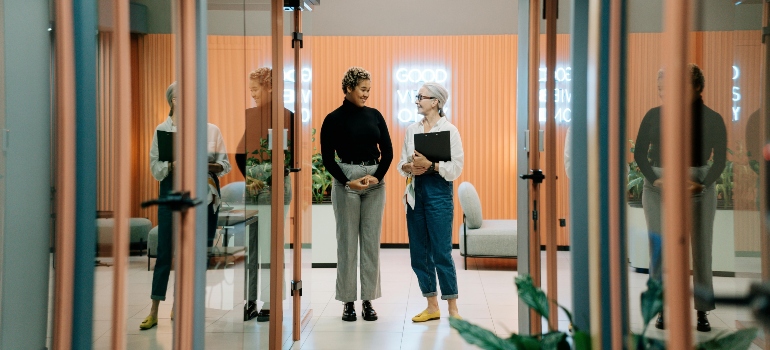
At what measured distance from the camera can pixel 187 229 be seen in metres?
2.03

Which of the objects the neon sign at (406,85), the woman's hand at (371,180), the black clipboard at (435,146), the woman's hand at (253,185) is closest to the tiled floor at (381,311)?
the woman's hand at (253,185)

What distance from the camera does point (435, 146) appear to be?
14.3 ft

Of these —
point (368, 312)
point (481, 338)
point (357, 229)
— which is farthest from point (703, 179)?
point (368, 312)

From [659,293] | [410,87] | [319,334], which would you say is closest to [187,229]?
[659,293]

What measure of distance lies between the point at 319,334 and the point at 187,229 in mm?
2261

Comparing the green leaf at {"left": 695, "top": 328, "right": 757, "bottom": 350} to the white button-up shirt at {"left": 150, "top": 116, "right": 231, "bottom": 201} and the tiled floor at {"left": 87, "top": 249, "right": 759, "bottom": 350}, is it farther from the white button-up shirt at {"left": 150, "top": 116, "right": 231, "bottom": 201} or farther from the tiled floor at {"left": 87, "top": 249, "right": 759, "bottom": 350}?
the white button-up shirt at {"left": 150, "top": 116, "right": 231, "bottom": 201}

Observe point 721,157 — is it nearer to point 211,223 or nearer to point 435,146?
point 211,223

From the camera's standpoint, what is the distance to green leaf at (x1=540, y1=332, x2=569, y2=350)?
5.87ft

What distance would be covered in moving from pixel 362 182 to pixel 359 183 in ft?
0.10

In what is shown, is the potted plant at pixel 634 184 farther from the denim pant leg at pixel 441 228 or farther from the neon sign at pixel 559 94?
the denim pant leg at pixel 441 228

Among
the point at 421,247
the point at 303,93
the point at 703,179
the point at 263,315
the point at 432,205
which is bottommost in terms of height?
the point at 263,315

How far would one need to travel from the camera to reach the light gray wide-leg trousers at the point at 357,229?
14.4ft

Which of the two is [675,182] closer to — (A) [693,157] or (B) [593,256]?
(A) [693,157]

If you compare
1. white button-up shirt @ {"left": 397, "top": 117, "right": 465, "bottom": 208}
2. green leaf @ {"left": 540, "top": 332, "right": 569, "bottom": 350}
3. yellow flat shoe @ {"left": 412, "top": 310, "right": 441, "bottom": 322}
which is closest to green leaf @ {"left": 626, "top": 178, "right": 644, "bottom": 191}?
green leaf @ {"left": 540, "top": 332, "right": 569, "bottom": 350}
